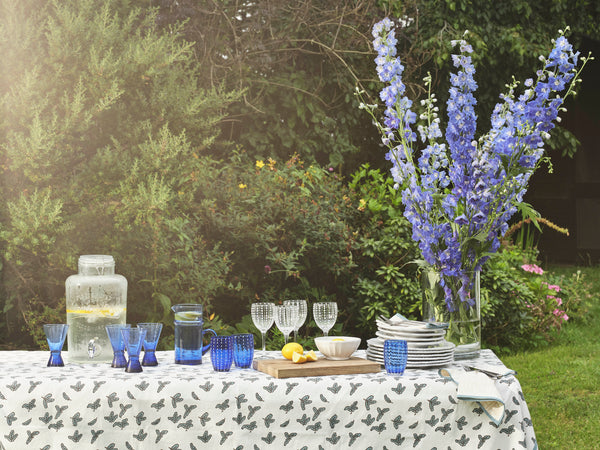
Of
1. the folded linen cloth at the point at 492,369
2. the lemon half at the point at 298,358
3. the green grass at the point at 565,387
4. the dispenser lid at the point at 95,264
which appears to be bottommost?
the green grass at the point at 565,387

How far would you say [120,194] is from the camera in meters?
4.34

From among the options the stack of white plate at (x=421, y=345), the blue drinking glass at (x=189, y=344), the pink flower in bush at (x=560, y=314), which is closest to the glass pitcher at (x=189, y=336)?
the blue drinking glass at (x=189, y=344)

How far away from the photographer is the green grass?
4172 millimetres

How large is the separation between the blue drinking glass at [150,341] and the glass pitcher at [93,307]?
0.18 metres

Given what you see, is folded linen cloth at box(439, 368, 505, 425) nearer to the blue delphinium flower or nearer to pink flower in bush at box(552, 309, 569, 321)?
the blue delphinium flower

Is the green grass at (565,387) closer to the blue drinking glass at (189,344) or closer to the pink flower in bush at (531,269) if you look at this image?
the pink flower in bush at (531,269)

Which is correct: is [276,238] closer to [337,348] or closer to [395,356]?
[337,348]

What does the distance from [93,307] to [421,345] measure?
→ 116 centimetres

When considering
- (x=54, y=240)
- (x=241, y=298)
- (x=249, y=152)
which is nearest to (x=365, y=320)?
(x=241, y=298)

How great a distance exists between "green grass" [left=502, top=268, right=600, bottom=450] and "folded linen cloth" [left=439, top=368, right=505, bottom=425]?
218 cm

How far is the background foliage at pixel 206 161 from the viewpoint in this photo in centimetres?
419

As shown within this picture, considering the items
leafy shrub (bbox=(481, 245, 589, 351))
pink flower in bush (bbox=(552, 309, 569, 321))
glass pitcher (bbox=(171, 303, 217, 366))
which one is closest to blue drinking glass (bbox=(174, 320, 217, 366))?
glass pitcher (bbox=(171, 303, 217, 366))

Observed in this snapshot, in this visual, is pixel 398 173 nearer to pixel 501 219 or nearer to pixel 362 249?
pixel 501 219

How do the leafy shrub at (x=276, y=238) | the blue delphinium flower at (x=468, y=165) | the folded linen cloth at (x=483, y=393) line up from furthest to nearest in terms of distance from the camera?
the leafy shrub at (x=276, y=238) → the blue delphinium flower at (x=468, y=165) → the folded linen cloth at (x=483, y=393)
